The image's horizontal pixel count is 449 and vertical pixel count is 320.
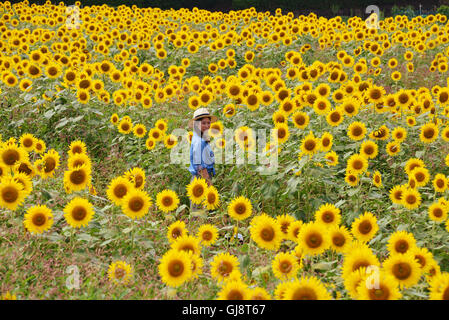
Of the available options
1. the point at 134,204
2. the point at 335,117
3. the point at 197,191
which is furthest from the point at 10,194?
the point at 335,117

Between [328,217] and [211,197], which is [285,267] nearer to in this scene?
[328,217]

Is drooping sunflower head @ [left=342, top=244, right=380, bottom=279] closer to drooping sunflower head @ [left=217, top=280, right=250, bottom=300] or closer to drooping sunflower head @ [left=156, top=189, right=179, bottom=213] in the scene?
drooping sunflower head @ [left=217, top=280, right=250, bottom=300]

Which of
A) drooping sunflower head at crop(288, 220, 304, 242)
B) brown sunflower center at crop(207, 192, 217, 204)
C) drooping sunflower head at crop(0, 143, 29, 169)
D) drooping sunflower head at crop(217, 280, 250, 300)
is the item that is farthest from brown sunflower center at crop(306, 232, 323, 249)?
drooping sunflower head at crop(0, 143, 29, 169)

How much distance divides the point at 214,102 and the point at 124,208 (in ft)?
13.6

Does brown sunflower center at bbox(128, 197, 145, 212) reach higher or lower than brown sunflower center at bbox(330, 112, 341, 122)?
lower

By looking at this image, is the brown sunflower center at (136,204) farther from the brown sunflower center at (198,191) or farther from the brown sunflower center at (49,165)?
the brown sunflower center at (49,165)

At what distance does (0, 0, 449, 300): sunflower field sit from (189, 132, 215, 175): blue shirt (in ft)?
1.04

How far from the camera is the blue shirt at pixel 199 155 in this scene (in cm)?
546

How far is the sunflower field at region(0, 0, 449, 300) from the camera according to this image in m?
3.08

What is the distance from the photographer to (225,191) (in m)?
5.93

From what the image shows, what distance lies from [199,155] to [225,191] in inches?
30.0
